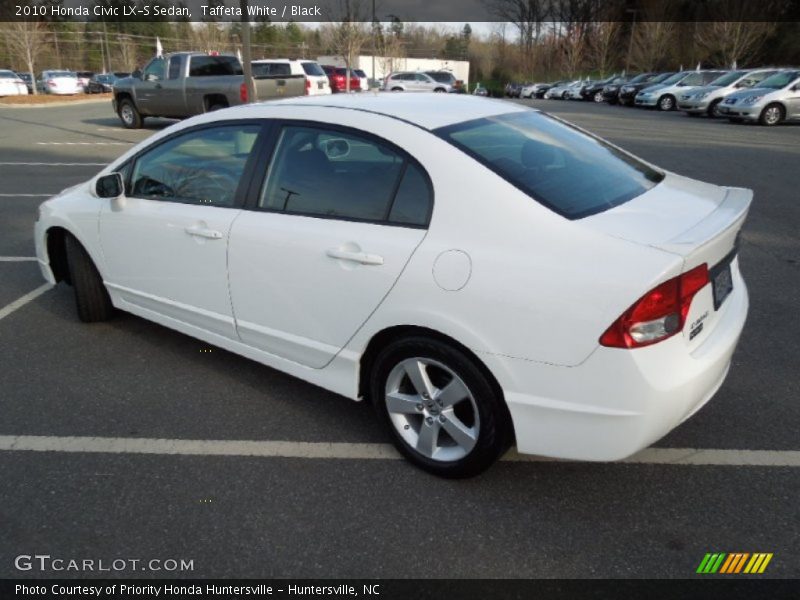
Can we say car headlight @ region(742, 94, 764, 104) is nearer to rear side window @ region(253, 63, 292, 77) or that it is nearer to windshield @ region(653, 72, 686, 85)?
windshield @ region(653, 72, 686, 85)

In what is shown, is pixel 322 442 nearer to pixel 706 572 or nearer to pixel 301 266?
pixel 301 266

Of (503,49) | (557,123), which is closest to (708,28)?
(503,49)

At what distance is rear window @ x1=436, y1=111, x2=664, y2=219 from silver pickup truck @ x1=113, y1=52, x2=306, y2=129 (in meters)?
12.9

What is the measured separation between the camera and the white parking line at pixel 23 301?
4.76m

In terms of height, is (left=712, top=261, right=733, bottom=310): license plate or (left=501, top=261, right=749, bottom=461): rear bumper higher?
(left=712, top=261, right=733, bottom=310): license plate

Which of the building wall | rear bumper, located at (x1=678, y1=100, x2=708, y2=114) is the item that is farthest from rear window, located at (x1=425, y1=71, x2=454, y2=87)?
rear bumper, located at (x1=678, y1=100, x2=708, y2=114)

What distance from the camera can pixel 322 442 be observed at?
3.09 meters

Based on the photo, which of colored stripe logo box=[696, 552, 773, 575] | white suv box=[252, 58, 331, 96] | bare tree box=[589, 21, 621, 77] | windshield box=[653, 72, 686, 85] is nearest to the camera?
colored stripe logo box=[696, 552, 773, 575]

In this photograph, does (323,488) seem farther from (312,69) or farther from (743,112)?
(743,112)

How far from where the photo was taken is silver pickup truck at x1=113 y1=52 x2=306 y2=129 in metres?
15.4

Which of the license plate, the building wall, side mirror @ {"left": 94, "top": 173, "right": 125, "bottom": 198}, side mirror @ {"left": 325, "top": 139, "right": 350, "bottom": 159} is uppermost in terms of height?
the building wall

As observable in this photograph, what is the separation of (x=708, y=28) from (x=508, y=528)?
5028cm

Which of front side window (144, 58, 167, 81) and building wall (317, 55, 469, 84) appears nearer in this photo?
front side window (144, 58, 167, 81)

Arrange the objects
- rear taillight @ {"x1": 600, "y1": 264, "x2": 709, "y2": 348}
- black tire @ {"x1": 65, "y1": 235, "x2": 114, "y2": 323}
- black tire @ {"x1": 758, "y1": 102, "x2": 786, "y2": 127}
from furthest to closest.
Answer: black tire @ {"x1": 758, "y1": 102, "x2": 786, "y2": 127}
black tire @ {"x1": 65, "y1": 235, "x2": 114, "y2": 323}
rear taillight @ {"x1": 600, "y1": 264, "x2": 709, "y2": 348}
